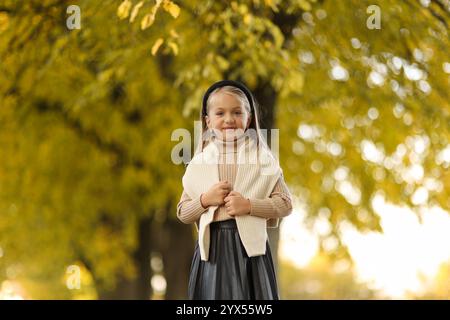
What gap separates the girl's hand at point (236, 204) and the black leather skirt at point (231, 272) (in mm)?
96

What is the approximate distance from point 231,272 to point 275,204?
39 centimetres

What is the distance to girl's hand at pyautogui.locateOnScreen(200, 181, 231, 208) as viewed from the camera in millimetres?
3689

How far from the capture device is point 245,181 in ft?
12.4

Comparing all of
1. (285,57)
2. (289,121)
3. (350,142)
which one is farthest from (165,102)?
(285,57)

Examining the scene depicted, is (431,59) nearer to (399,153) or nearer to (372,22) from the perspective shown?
(372,22)

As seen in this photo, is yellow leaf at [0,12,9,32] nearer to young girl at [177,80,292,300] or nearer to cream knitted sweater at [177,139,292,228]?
young girl at [177,80,292,300]

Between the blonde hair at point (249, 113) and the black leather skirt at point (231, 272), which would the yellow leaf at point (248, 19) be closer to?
the blonde hair at point (249, 113)

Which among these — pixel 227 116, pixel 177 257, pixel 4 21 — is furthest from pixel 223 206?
pixel 177 257

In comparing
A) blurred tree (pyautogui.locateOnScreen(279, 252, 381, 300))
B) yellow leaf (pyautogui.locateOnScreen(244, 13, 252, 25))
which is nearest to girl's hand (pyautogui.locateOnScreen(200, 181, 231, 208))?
yellow leaf (pyautogui.locateOnScreen(244, 13, 252, 25))

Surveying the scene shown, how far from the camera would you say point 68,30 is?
7.87 meters

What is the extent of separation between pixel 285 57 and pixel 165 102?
11.5ft

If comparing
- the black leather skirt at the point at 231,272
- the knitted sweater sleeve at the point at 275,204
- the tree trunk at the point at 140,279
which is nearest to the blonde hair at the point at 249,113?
the knitted sweater sleeve at the point at 275,204

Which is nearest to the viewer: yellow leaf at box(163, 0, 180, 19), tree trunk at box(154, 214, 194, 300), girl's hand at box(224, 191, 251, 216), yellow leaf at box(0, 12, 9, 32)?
girl's hand at box(224, 191, 251, 216)
